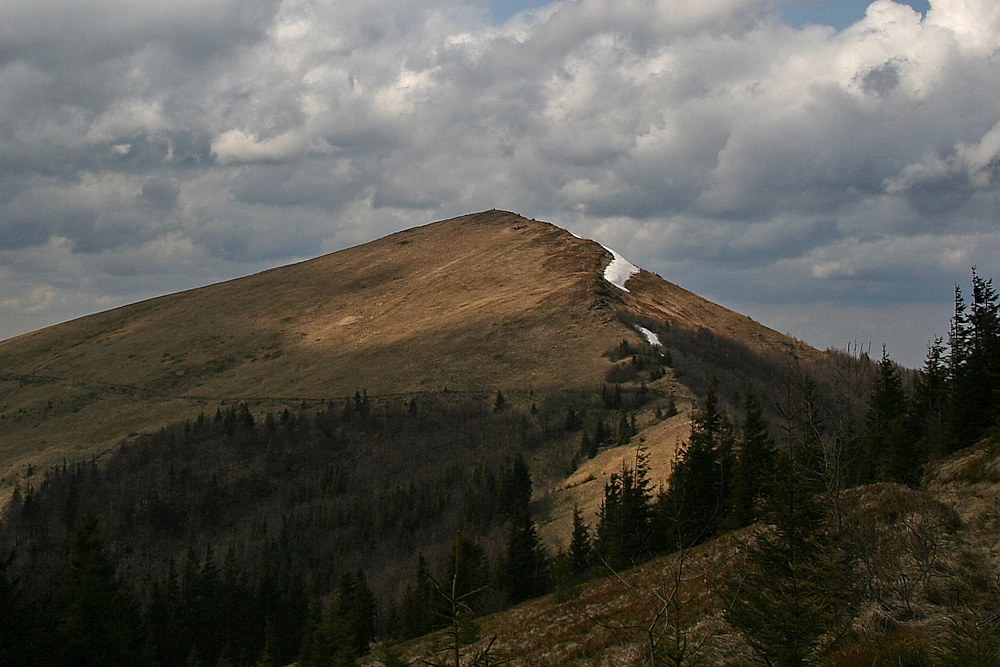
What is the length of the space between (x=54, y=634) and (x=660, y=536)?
3248cm

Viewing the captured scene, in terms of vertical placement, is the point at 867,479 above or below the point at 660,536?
above

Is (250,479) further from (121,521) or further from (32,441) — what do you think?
(32,441)

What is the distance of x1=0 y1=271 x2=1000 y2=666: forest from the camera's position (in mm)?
17500

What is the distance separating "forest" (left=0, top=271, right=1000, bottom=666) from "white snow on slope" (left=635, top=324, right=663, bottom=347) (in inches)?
109

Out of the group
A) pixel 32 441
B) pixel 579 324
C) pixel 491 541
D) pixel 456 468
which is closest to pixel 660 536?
pixel 491 541

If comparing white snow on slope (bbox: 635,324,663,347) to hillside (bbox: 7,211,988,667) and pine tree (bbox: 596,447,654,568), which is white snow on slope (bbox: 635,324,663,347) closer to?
hillside (bbox: 7,211,988,667)

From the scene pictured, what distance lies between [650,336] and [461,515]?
69.2 metres

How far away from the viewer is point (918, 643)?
12258 millimetres

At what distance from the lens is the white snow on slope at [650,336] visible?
161 metres

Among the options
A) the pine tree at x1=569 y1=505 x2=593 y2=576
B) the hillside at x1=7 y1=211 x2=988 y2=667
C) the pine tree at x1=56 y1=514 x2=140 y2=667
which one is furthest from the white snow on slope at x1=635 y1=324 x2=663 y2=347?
the pine tree at x1=56 y1=514 x2=140 y2=667

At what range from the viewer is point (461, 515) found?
370 ft

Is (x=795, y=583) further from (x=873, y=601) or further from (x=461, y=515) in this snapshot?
(x=461, y=515)

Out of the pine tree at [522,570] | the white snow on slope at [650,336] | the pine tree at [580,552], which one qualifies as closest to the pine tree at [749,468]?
the pine tree at [580,552]

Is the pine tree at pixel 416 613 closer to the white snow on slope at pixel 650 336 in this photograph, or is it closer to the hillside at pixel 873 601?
the hillside at pixel 873 601
